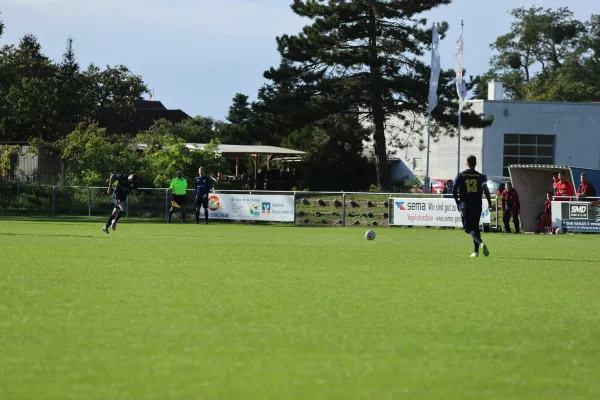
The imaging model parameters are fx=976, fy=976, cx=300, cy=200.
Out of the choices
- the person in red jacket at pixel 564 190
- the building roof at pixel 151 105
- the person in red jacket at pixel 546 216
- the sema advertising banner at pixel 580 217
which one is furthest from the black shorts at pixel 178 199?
the building roof at pixel 151 105

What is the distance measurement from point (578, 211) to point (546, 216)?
138 centimetres

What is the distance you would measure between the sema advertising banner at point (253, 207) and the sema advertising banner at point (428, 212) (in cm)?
448

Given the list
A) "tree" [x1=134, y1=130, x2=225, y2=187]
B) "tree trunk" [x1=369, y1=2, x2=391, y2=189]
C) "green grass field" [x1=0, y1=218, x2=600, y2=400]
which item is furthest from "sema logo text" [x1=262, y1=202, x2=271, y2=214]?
"green grass field" [x1=0, y1=218, x2=600, y2=400]

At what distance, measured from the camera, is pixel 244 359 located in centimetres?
734

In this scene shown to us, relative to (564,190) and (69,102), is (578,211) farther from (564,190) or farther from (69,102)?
(69,102)

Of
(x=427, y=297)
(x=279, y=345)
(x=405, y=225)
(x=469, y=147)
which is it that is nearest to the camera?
(x=279, y=345)

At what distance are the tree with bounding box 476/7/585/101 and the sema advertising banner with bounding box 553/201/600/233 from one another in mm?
64887

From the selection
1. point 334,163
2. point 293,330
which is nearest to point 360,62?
point 334,163

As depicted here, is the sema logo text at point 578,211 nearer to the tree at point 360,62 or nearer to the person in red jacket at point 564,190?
the person in red jacket at point 564,190

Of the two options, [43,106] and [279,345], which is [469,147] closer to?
[43,106]

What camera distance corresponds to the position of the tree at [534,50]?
10144 centimetres

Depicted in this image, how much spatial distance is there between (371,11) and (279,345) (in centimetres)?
4440

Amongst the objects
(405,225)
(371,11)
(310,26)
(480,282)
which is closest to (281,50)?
(310,26)

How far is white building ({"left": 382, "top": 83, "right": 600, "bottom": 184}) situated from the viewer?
2729 inches
